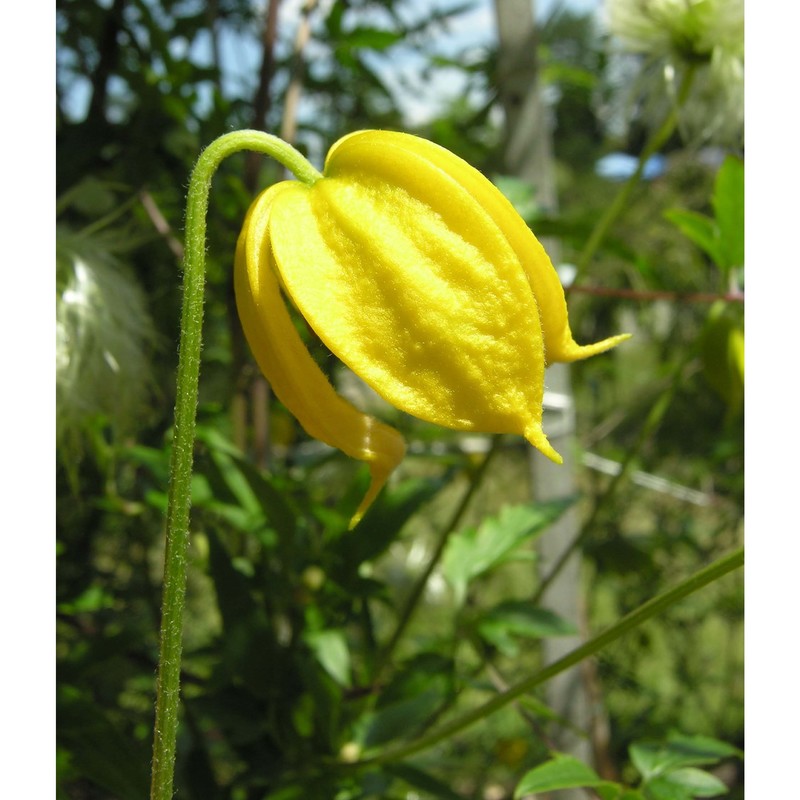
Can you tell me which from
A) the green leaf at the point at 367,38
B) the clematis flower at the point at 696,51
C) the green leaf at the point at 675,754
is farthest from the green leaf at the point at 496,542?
the green leaf at the point at 367,38

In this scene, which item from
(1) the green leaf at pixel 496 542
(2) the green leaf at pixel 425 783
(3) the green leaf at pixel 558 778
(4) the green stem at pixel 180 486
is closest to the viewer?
(4) the green stem at pixel 180 486

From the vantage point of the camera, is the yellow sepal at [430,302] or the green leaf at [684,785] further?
the green leaf at [684,785]

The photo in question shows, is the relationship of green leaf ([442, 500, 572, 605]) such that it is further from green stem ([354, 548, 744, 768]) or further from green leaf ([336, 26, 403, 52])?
green leaf ([336, 26, 403, 52])

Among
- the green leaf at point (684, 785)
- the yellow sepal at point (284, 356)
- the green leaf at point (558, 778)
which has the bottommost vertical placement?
the green leaf at point (684, 785)

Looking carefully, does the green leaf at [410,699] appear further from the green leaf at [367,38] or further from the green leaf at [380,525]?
the green leaf at [367,38]

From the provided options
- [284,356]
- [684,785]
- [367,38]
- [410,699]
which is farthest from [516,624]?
[367,38]
